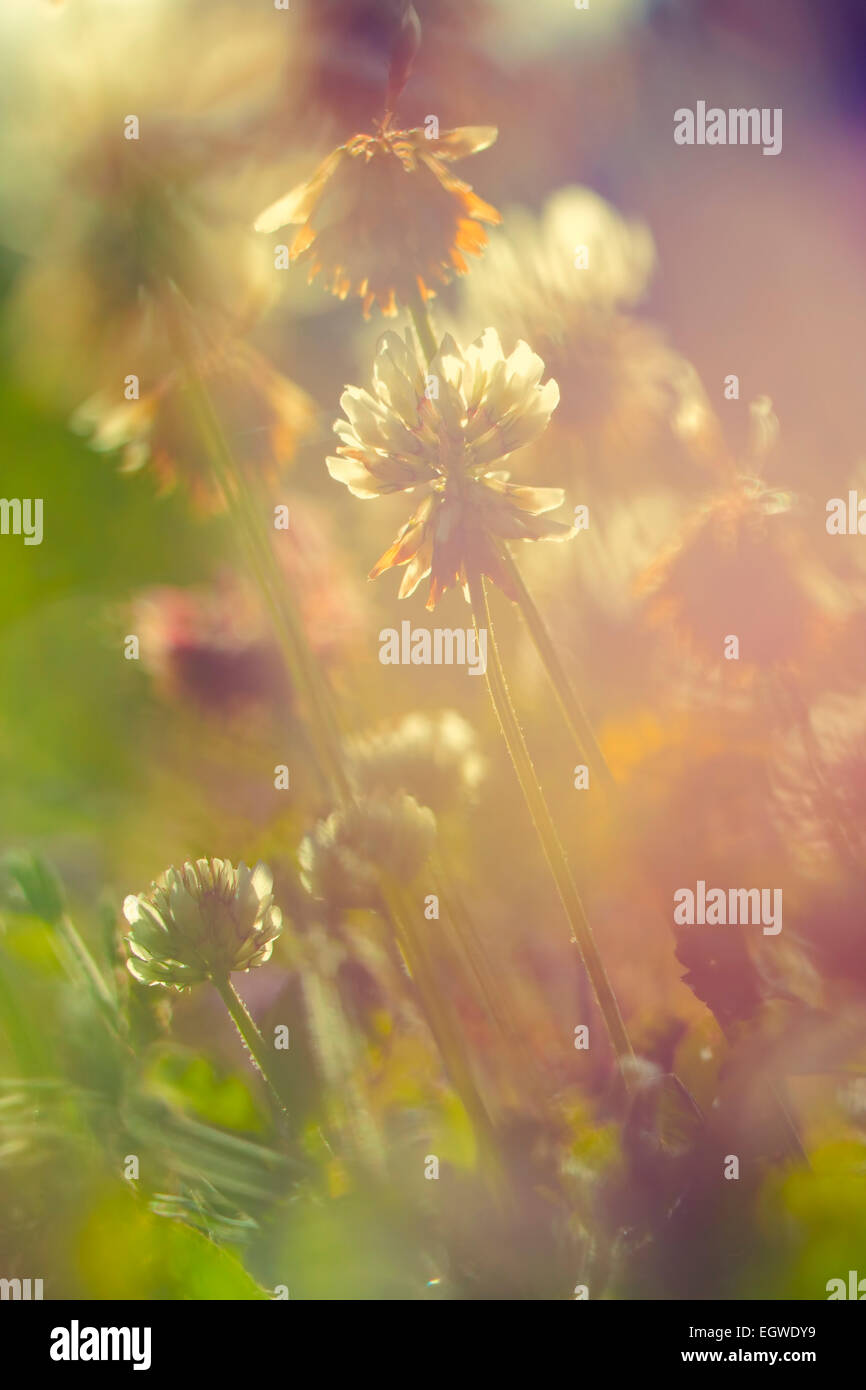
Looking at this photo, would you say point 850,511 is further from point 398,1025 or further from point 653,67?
point 398,1025

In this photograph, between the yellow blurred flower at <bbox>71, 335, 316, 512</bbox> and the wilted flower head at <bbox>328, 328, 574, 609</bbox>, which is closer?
the wilted flower head at <bbox>328, 328, 574, 609</bbox>

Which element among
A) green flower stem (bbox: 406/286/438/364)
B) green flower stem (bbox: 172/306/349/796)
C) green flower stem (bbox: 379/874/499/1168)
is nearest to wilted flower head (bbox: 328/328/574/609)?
green flower stem (bbox: 406/286/438/364)

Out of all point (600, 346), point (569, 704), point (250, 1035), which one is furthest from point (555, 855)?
point (600, 346)

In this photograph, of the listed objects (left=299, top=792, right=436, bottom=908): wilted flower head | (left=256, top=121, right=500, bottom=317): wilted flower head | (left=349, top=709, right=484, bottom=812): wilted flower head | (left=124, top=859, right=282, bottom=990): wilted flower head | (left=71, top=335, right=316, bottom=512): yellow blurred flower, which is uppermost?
(left=256, top=121, right=500, bottom=317): wilted flower head

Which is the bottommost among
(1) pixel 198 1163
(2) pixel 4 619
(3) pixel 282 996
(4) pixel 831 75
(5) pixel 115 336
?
(1) pixel 198 1163

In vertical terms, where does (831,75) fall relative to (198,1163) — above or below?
above

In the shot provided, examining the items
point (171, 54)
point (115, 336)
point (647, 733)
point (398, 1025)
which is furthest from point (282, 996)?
point (171, 54)

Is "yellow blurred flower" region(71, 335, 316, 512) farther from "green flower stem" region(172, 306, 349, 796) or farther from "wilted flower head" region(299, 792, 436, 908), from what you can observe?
"wilted flower head" region(299, 792, 436, 908)
